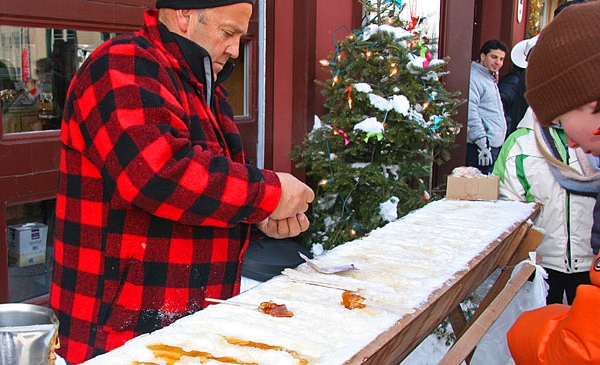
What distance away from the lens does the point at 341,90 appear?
438 centimetres

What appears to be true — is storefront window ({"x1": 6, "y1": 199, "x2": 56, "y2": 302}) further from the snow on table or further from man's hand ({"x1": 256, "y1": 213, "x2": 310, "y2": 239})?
the snow on table

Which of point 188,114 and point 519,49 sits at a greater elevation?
point 519,49

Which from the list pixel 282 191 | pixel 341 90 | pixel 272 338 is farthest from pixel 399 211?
pixel 272 338

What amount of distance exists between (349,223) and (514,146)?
Answer: 173 centimetres

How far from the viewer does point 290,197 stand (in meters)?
1.72

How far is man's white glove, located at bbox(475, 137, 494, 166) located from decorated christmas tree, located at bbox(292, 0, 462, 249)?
1.46 metres

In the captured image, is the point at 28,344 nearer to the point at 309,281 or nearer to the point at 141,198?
the point at 141,198

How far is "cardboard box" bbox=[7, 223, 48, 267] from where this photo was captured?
10.5 ft

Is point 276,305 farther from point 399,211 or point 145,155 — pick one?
Result: point 399,211

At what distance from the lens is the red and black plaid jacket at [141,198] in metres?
1.52

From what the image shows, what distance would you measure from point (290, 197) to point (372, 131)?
8.36 feet

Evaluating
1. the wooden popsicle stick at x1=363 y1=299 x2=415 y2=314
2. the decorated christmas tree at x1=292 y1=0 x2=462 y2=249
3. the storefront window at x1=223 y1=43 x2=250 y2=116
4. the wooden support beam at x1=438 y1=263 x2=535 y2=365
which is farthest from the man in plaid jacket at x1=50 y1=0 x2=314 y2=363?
the storefront window at x1=223 y1=43 x2=250 y2=116

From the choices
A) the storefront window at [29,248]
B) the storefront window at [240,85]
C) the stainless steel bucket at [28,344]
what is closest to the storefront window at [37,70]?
the storefront window at [29,248]

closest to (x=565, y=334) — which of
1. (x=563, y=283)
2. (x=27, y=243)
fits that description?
(x=563, y=283)
